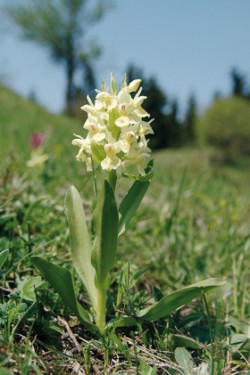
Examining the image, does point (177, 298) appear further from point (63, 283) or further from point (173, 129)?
point (173, 129)

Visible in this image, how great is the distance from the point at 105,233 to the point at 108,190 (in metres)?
0.11

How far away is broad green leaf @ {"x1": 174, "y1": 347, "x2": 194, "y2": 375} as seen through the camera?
3.21ft

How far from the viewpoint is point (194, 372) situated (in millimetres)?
978

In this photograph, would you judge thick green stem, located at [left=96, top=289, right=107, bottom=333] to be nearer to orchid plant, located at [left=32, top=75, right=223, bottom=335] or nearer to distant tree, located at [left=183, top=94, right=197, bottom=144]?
orchid plant, located at [left=32, top=75, right=223, bottom=335]

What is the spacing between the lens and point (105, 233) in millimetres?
980

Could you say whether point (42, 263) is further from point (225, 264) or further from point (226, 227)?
point (226, 227)

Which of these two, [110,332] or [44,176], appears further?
[44,176]

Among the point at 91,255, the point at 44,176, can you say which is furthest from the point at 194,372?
the point at 44,176

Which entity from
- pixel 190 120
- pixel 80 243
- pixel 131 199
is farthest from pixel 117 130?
pixel 190 120

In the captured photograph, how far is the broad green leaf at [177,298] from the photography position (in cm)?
100

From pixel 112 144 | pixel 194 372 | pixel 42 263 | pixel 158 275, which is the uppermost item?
pixel 112 144

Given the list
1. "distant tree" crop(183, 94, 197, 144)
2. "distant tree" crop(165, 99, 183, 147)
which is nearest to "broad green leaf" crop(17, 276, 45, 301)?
"distant tree" crop(165, 99, 183, 147)

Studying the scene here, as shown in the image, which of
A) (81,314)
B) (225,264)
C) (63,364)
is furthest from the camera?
(225,264)

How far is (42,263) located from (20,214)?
68 cm
